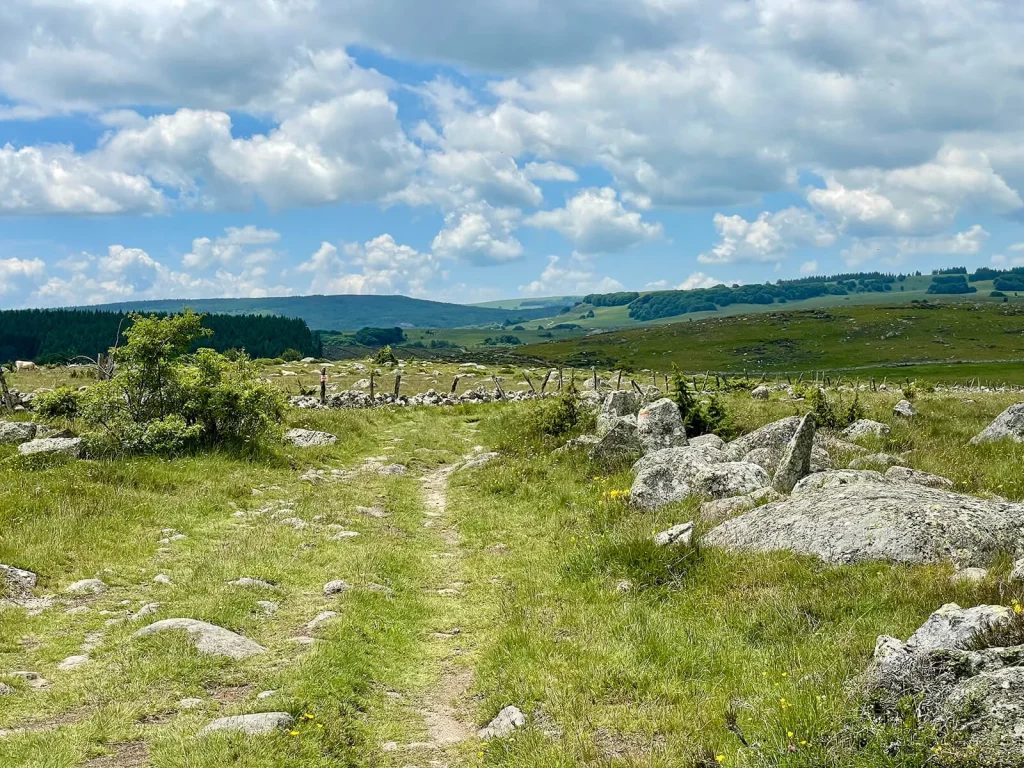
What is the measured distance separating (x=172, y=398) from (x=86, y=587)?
42.6ft

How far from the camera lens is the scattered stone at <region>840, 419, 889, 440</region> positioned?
22703mm

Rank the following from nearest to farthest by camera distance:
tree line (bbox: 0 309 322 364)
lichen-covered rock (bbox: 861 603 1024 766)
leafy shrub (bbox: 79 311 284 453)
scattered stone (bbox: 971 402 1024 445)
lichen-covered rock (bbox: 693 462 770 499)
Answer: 1. lichen-covered rock (bbox: 861 603 1024 766)
2. lichen-covered rock (bbox: 693 462 770 499)
3. scattered stone (bbox: 971 402 1024 445)
4. leafy shrub (bbox: 79 311 284 453)
5. tree line (bbox: 0 309 322 364)

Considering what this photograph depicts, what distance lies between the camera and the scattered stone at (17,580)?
39.1ft

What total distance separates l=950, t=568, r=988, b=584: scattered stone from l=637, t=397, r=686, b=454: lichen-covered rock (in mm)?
13155

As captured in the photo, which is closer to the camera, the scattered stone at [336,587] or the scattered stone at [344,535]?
the scattered stone at [336,587]

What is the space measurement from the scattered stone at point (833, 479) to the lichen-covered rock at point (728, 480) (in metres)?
1.61

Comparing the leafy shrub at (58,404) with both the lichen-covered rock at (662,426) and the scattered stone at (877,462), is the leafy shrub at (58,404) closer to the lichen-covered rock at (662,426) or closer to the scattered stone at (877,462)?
the lichen-covered rock at (662,426)

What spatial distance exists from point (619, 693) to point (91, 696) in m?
6.44

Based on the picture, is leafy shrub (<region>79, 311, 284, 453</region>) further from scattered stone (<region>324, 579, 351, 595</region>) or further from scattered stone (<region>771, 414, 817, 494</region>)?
scattered stone (<region>771, 414, 817, 494</region>)

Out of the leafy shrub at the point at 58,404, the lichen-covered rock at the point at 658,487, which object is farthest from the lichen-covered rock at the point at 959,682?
the leafy shrub at the point at 58,404

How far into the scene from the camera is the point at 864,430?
23.3 m

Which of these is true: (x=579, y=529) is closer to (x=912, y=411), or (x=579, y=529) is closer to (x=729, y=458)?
(x=729, y=458)

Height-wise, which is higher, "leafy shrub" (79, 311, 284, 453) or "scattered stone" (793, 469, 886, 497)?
"leafy shrub" (79, 311, 284, 453)

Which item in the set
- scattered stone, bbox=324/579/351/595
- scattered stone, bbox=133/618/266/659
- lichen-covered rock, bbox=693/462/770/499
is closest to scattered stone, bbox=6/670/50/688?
scattered stone, bbox=133/618/266/659
